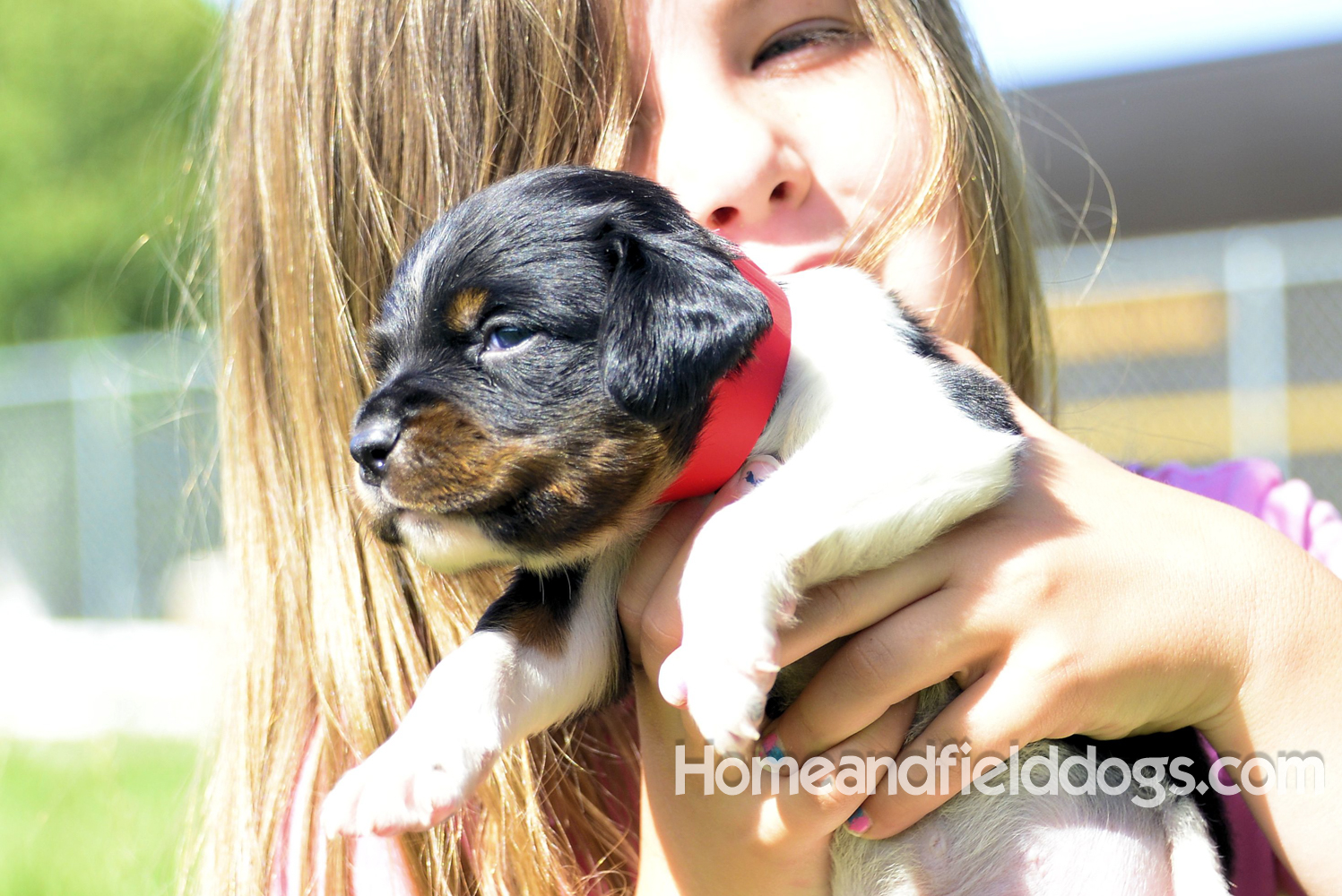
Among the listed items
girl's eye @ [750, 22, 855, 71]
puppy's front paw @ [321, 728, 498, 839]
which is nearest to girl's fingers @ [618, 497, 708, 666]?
puppy's front paw @ [321, 728, 498, 839]

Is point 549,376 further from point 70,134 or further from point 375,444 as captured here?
point 70,134

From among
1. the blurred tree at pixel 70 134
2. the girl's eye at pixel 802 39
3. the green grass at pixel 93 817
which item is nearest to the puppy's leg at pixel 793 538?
the girl's eye at pixel 802 39

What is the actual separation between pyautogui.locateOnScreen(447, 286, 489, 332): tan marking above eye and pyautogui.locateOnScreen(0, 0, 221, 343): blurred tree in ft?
73.1

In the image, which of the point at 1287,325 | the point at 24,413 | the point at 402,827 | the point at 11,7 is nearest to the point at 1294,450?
the point at 1287,325

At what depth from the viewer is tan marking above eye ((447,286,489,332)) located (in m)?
1.68

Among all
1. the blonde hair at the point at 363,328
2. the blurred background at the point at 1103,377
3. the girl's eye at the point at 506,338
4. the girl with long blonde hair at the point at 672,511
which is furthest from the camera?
the blurred background at the point at 1103,377

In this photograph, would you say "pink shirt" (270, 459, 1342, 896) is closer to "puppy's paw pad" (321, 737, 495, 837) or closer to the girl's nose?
"puppy's paw pad" (321, 737, 495, 837)

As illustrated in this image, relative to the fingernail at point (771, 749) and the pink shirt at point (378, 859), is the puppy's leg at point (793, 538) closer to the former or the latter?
the fingernail at point (771, 749)

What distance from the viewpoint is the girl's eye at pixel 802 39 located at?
7.97ft

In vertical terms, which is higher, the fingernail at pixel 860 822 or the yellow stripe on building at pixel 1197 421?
the fingernail at pixel 860 822

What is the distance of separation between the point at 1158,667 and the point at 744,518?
0.82 m

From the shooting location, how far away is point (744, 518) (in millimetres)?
1582

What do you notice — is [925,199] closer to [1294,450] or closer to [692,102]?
[692,102]

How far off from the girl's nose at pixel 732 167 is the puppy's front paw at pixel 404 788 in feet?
3.74
